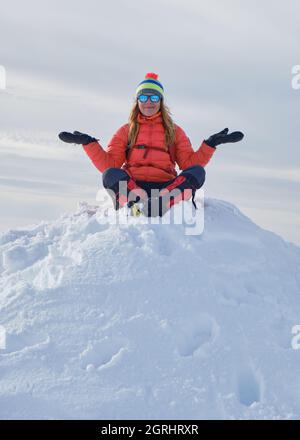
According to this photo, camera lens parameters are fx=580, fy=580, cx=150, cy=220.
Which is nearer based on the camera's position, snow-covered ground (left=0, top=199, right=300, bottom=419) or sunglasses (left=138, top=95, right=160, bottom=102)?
snow-covered ground (left=0, top=199, right=300, bottom=419)

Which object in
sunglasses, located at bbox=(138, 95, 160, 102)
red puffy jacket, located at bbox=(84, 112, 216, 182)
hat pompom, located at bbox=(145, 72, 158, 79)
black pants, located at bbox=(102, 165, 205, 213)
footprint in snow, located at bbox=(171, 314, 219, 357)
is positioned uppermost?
hat pompom, located at bbox=(145, 72, 158, 79)

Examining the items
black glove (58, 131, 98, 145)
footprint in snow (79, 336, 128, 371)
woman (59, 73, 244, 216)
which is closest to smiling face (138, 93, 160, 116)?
woman (59, 73, 244, 216)

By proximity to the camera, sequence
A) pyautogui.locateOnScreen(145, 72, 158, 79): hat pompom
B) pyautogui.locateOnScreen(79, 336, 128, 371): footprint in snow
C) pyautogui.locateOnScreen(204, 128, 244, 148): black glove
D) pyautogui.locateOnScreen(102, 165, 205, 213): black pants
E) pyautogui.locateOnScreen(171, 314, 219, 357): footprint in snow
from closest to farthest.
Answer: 1. pyautogui.locateOnScreen(79, 336, 128, 371): footprint in snow
2. pyautogui.locateOnScreen(171, 314, 219, 357): footprint in snow
3. pyautogui.locateOnScreen(102, 165, 205, 213): black pants
4. pyautogui.locateOnScreen(204, 128, 244, 148): black glove
5. pyautogui.locateOnScreen(145, 72, 158, 79): hat pompom

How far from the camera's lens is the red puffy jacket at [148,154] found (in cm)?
792

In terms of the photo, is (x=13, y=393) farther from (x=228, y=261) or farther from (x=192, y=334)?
(x=228, y=261)

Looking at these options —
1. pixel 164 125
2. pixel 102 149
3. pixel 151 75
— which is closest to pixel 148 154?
pixel 164 125

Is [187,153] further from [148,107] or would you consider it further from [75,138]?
[75,138]

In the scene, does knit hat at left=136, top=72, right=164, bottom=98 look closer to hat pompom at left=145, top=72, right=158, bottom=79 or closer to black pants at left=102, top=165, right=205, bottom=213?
hat pompom at left=145, top=72, right=158, bottom=79

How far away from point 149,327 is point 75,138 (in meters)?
3.59

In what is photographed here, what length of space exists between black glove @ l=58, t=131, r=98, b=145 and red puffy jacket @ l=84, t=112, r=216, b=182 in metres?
0.07

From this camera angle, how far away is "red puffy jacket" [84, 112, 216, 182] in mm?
7922

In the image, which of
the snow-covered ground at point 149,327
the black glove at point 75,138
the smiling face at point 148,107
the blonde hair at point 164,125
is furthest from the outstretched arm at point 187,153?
the snow-covered ground at point 149,327

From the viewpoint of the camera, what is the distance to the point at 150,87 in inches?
317

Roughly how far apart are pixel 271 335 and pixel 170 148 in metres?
3.50
